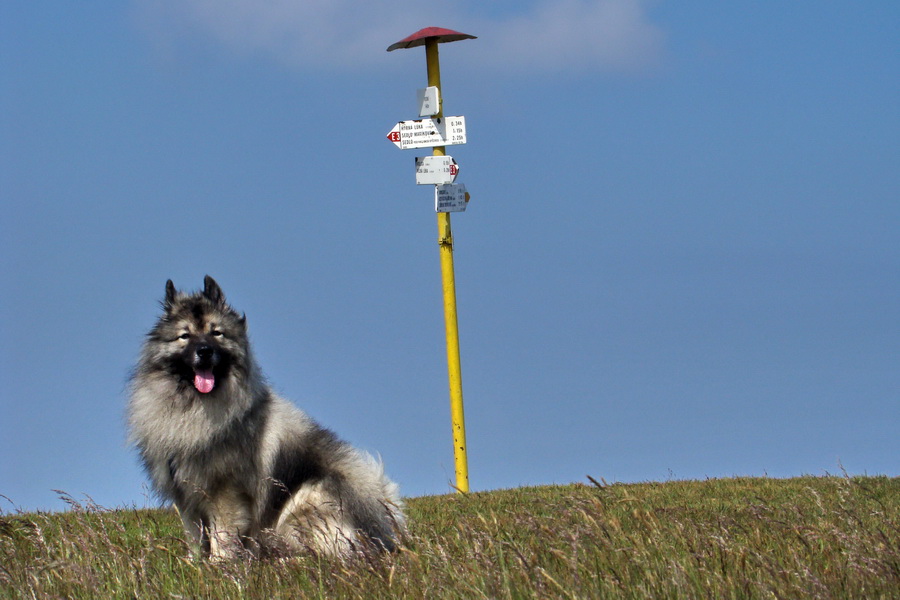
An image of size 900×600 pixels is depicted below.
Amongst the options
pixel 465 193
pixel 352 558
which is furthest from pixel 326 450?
pixel 465 193

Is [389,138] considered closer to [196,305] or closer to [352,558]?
[196,305]

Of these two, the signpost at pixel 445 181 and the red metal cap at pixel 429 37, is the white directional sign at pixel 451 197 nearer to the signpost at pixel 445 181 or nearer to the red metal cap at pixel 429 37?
the signpost at pixel 445 181

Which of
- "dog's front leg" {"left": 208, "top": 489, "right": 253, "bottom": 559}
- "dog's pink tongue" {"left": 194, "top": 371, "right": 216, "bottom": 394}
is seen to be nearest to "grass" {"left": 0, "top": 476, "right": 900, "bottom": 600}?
"dog's front leg" {"left": 208, "top": 489, "right": 253, "bottom": 559}

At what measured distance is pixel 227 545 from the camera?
7152mm

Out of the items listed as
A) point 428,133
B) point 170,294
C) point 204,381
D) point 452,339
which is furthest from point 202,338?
point 428,133

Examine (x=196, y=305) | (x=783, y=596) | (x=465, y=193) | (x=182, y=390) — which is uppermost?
(x=465, y=193)

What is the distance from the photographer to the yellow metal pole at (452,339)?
44.0ft

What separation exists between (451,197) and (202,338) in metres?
6.12

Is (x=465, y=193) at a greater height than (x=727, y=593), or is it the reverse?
(x=465, y=193)

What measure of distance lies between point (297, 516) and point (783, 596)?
3.96 m

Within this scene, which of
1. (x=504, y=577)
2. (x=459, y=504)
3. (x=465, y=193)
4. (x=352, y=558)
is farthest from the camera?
(x=465, y=193)

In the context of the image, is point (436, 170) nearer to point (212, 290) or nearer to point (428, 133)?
point (428, 133)

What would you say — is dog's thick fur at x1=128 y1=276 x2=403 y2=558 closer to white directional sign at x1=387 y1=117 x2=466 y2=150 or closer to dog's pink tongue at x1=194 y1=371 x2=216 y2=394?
dog's pink tongue at x1=194 y1=371 x2=216 y2=394

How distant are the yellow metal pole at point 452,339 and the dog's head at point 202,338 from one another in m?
5.64
